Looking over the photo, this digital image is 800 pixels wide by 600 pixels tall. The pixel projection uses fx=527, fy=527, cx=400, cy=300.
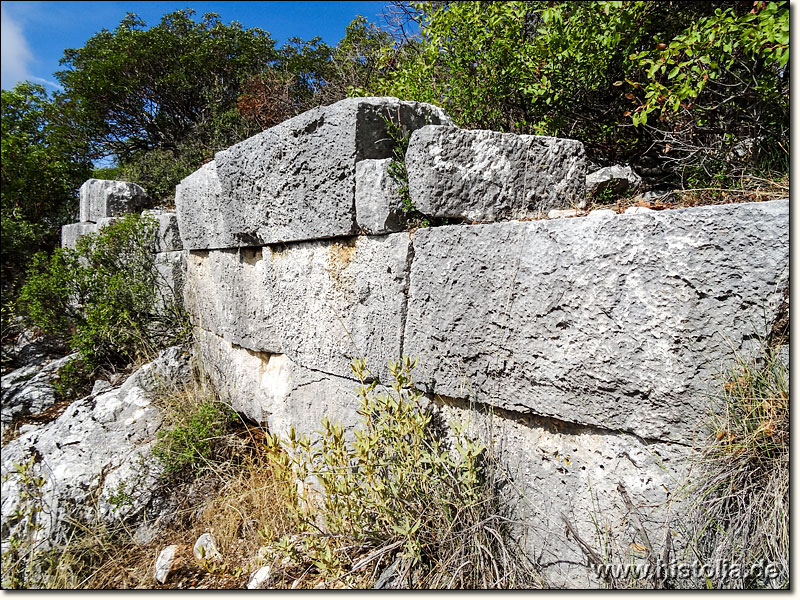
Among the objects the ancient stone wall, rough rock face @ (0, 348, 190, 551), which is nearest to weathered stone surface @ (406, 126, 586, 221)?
the ancient stone wall

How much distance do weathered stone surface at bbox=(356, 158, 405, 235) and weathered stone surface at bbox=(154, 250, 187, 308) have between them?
8.75 feet

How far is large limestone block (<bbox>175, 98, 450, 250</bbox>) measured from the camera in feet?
7.73

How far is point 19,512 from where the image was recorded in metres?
2.95

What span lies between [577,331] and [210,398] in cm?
293

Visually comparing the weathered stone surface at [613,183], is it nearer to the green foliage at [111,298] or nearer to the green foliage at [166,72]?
the green foliage at [111,298]

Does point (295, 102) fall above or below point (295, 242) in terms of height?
above

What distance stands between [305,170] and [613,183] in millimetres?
1589

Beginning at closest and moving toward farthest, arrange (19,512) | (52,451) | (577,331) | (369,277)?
(577,331), (369,277), (19,512), (52,451)

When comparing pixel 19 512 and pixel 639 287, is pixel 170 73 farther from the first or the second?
pixel 639 287

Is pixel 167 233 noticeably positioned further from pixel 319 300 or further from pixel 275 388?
pixel 319 300

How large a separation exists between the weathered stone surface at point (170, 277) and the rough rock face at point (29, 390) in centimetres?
90

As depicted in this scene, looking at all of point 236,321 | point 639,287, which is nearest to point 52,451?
point 236,321

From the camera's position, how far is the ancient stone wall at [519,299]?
149cm

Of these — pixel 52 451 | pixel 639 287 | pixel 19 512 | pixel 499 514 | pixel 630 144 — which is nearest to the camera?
pixel 639 287
